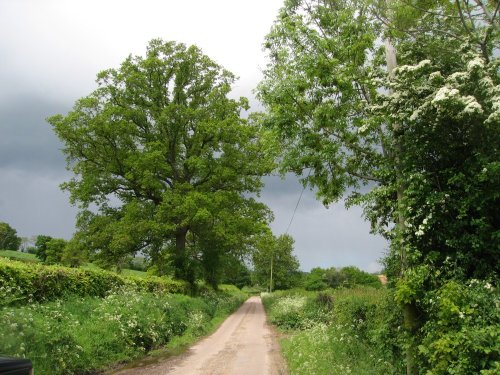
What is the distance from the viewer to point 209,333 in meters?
22.4

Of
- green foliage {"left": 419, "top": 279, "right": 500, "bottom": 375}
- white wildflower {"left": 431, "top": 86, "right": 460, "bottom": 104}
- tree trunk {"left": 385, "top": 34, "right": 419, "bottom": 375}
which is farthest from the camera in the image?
tree trunk {"left": 385, "top": 34, "right": 419, "bottom": 375}

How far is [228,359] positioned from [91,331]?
499cm

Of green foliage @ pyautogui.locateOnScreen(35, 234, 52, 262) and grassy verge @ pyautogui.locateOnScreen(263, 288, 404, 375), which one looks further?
green foliage @ pyautogui.locateOnScreen(35, 234, 52, 262)

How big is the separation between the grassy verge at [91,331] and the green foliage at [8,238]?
233 ft

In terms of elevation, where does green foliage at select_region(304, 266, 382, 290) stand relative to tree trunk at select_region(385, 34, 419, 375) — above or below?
above

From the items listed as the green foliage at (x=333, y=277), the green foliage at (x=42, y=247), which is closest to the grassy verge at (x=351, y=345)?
the green foliage at (x=42, y=247)

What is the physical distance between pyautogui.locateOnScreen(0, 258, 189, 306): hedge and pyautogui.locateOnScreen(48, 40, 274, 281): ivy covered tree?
43.4 feet

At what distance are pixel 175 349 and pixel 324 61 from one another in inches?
472

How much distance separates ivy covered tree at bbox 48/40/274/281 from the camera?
3011cm

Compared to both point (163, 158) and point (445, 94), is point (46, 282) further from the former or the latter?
point (163, 158)

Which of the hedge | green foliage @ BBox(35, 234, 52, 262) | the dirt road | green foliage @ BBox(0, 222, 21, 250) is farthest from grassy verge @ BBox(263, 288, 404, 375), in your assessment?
green foliage @ BBox(0, 222, 21, 250)

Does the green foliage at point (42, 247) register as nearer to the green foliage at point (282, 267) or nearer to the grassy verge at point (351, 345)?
the green foliage at point (282, 267)

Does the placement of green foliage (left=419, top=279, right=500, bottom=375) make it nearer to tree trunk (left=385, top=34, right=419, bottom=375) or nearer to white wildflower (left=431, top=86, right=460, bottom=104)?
tree trunk (left=385, top=34, right=419, bottom=375)

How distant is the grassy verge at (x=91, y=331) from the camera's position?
9133 mm
